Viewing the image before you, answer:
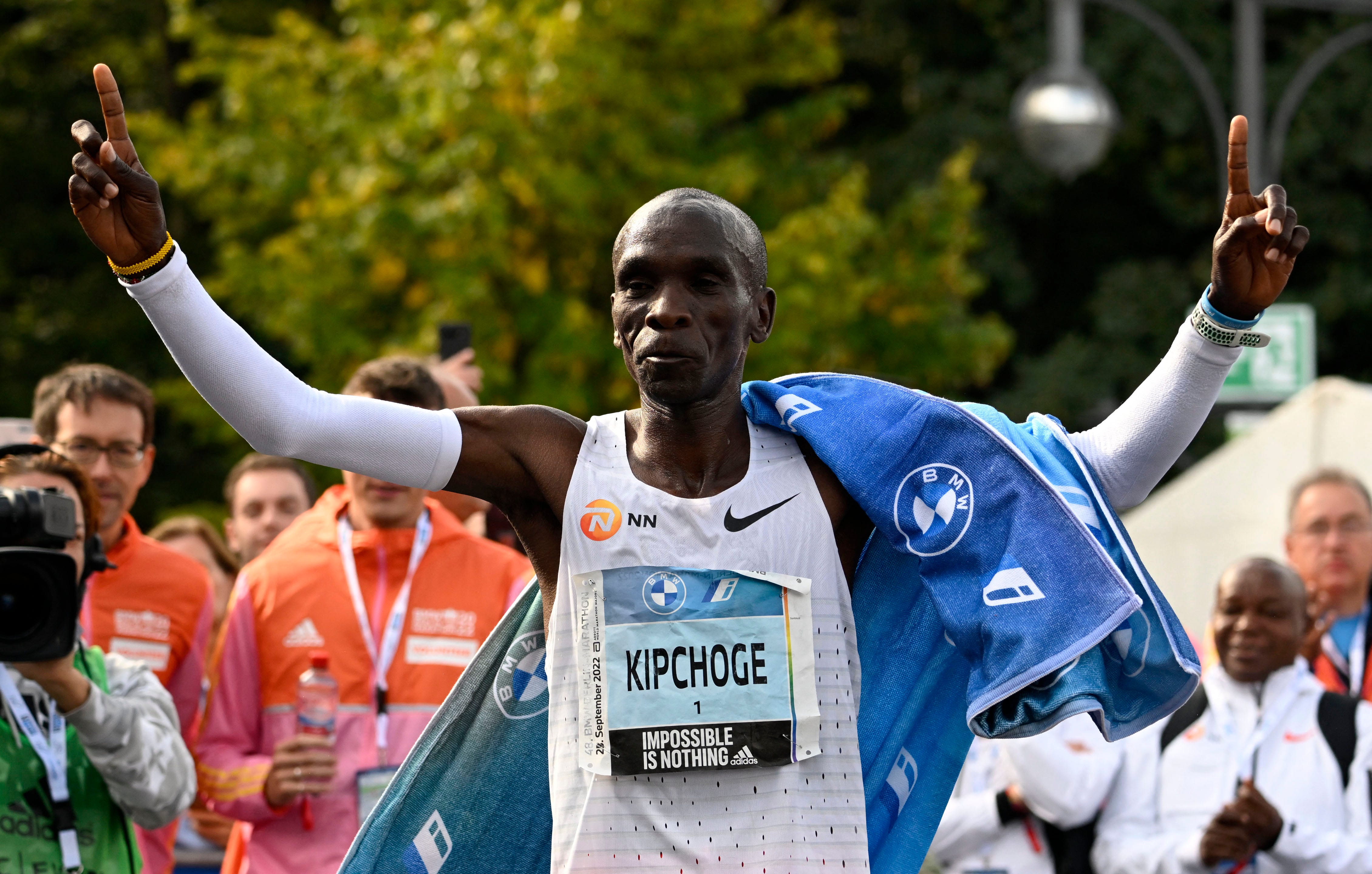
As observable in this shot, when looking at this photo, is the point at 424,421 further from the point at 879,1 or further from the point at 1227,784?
the point at 879,1

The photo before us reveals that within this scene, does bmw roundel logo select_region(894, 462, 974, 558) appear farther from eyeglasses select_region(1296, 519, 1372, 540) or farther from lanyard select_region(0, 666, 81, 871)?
eyeglasses select_region(1296, 519, 1372, 540)

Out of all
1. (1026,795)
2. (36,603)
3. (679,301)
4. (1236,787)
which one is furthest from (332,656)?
(1236,787)

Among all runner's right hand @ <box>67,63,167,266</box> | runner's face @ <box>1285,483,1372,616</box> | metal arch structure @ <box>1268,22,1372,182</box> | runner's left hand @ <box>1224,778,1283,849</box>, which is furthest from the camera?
metal arch structure @ <box>1268,22,1372,182</box>

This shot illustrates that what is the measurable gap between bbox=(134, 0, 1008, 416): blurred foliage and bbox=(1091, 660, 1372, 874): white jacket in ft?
24.2

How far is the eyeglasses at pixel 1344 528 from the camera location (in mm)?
7137

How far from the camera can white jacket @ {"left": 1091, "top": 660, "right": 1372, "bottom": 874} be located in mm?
5555

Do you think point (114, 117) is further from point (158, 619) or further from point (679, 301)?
point (158, 619)

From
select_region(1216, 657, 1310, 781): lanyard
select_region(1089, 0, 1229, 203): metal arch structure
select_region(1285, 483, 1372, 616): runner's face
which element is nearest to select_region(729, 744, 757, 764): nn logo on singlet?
select_region(1216, 657, 1310, 781): lanyard

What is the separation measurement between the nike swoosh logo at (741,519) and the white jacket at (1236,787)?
9.83 feet

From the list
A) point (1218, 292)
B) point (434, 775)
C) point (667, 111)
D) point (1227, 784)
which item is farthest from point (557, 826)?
point (667, 111)

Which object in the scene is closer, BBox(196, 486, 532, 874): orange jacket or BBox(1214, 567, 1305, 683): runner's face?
BBox(196, 486, 532, 874): orange jacket

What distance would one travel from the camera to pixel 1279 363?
11047 mm

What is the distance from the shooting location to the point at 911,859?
3.39 meters

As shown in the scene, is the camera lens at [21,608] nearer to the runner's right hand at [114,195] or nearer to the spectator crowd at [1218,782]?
the runner's right hand at [114,195]
